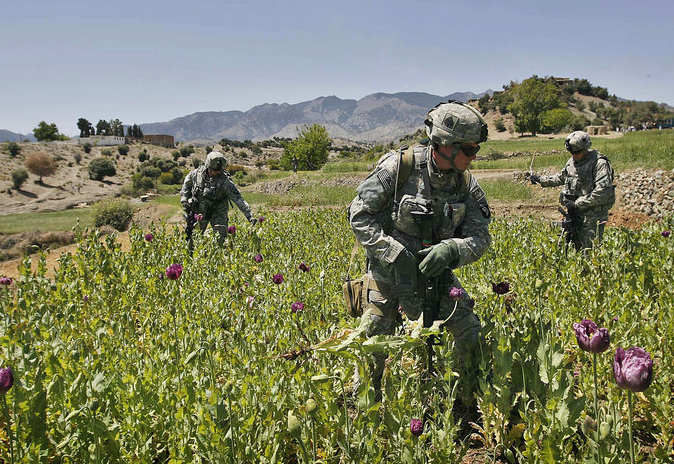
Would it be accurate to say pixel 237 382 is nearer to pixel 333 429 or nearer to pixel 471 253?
pixel 333 429

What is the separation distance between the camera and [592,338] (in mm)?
2059

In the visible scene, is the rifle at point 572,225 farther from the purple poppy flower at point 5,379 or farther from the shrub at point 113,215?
the shrub at point 113,215

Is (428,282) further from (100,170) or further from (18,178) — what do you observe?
(100,170)

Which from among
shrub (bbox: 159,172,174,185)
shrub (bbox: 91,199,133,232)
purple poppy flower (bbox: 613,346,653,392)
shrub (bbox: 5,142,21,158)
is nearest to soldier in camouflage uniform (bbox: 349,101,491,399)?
purple poppy flower (bbox: 613,346,653,392)

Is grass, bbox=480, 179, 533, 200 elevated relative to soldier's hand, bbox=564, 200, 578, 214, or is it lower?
lower

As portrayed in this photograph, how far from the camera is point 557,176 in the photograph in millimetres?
7539

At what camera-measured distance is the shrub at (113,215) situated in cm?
1970

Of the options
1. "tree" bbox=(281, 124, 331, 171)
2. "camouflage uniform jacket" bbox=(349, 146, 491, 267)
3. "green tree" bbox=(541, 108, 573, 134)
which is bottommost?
"camouflage uniform jacket" bbox=(349, 146, 491, 267)

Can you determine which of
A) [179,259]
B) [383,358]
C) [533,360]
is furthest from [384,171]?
[179,259]

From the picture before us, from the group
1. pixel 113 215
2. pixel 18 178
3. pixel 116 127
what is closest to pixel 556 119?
pixel 113 215

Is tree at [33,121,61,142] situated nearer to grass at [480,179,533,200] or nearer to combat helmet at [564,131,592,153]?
grass at [480,179,533,200]

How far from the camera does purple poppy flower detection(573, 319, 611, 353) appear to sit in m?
2.04

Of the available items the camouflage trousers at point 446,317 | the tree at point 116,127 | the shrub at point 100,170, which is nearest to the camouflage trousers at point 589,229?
the camouflage trousers at point 446,317

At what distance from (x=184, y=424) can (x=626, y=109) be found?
363 ft
